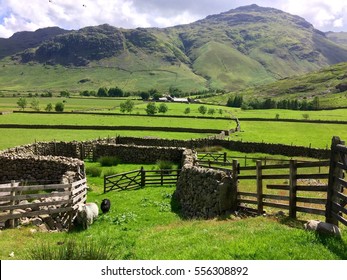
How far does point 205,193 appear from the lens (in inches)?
763

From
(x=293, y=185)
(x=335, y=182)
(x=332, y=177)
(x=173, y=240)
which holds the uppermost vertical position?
(x=332, y=177)

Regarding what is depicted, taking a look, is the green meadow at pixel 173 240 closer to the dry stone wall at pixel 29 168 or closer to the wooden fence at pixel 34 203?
the wooden fence at pixel 34 203

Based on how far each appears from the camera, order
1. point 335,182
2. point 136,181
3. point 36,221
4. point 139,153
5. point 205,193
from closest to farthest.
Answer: point 335,182, point 36,221, point 205,193, point 136,181, point 139,153

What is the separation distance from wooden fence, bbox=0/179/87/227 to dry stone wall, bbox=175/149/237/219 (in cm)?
651

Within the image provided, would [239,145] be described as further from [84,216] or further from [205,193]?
[84,216]

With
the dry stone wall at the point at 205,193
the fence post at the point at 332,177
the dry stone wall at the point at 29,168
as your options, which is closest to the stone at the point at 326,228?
the fence post at the point at 332,177

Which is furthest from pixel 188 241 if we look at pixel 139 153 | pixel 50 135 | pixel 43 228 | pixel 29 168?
pixel 50 135

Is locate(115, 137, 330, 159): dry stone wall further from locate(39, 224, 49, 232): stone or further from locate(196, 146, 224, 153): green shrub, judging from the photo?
locate(39, 224, 49, 232): stone

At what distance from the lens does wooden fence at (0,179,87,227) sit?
1444cm

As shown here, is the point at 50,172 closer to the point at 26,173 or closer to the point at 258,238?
the point at 26,173

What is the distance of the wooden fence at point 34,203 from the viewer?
1444 centimetres

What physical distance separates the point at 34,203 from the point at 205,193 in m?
8.82

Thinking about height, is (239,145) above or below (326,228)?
below

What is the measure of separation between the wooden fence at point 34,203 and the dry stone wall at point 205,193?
6512 millimetres
